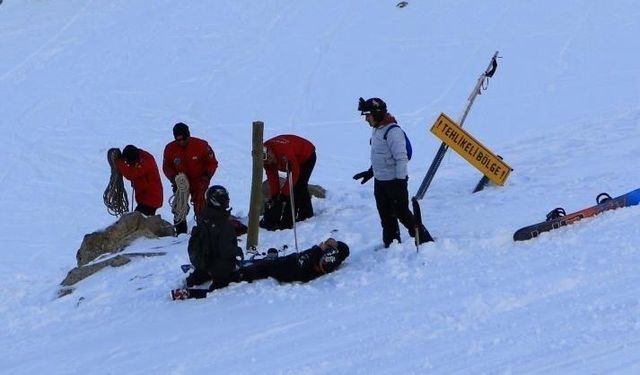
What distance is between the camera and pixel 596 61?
20.0 metres

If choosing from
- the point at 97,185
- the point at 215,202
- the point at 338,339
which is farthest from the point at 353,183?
the point at 338,339

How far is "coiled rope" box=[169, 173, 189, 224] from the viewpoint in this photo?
417 inches

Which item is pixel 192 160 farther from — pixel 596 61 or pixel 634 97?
pixel 596 61

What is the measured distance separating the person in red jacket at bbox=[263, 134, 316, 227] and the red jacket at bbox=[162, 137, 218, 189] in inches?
37.3

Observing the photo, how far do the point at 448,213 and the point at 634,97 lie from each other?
838 cm

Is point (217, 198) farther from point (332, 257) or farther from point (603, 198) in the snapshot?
point (603, 198)

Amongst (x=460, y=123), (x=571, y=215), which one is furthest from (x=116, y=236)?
(x=571, y=215)

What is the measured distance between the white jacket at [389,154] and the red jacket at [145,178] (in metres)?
3.63

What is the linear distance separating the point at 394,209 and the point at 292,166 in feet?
5.59

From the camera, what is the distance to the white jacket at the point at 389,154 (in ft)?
26.3

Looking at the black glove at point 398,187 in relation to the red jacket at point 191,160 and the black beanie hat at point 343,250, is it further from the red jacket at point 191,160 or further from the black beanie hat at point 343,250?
the red jacket at point 191,160

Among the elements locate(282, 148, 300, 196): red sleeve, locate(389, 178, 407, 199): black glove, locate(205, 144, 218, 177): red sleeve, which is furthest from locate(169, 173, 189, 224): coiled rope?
locate(389, 178, 407, 199): black glove

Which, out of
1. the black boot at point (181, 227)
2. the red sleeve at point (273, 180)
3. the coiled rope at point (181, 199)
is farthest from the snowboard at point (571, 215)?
the black boot at point (181, 227)

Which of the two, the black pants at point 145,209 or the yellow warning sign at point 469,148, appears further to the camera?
the black pants at point 145,209
